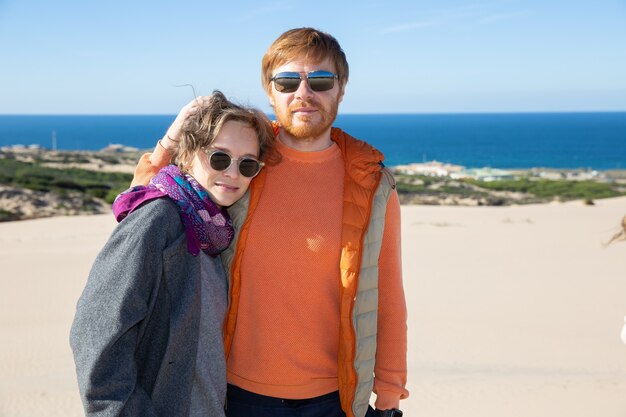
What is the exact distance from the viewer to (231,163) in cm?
243

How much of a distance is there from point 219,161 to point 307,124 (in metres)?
0.47

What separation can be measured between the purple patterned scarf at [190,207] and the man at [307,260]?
23 cm

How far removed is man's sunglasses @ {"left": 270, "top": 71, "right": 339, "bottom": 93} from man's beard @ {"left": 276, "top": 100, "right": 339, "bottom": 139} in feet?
0.25

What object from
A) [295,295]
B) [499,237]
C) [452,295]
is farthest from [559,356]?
[499,237]

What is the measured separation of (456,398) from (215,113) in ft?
16.0

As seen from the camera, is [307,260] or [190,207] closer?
[190,207]

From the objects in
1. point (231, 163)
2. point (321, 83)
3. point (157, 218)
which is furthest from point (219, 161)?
point (321, 83)

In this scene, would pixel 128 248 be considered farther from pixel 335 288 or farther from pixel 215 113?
pixel 335 288

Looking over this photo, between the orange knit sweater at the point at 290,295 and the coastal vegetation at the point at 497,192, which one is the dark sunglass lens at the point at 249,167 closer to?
the orange knit sweater at the point at 290,295

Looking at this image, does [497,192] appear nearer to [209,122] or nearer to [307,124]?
[307,124]

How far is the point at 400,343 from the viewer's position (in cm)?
282

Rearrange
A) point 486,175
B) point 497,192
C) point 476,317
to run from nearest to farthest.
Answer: point 476,317 < point 497,192 < point 486,175

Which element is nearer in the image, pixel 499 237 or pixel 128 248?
pixel 128 248

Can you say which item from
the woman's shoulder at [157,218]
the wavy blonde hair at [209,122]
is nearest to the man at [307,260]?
the wavy blonde hair at [209,122]
